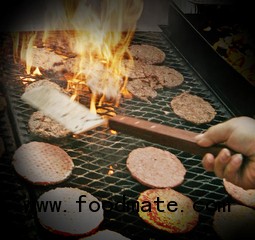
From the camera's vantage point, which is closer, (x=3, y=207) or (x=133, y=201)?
(x=3, y=207)

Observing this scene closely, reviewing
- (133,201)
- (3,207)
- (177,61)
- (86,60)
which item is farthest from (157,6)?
(3,207)

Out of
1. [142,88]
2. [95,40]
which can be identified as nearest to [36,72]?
[95,40]

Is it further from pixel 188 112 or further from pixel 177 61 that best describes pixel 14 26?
pixel 188 112

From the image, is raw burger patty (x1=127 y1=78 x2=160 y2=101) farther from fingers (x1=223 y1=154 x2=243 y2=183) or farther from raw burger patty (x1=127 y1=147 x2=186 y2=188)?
fingers (x1=223 y1=154 x2=243 y2=183)

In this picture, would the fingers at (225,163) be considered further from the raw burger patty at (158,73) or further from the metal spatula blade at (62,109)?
the raw burger patty at (158,73)

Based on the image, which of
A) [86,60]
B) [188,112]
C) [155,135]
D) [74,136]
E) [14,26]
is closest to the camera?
[155,135]

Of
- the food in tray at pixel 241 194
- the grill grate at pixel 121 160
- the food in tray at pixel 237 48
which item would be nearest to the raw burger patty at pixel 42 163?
the grill grate at pixel 121 160
